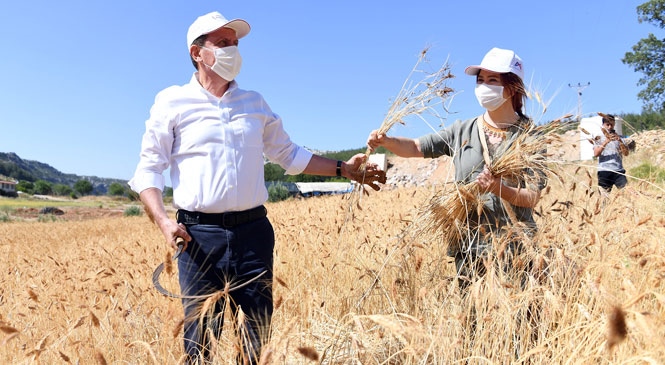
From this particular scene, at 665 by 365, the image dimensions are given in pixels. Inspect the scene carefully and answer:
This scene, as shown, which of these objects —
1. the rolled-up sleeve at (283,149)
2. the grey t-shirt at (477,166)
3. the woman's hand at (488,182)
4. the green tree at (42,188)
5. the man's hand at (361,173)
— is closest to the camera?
the woman's hand at (488,182)

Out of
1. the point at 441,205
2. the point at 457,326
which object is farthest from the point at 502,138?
the point at 457,326

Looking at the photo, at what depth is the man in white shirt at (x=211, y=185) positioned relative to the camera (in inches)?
91.5

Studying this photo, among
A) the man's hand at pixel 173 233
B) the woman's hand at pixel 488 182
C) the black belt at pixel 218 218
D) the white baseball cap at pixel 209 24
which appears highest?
the white baseball cap at pixel 209 24

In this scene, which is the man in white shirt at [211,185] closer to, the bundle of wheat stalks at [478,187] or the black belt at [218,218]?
the black belt at [218,218]

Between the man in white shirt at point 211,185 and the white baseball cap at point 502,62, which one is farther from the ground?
the white baseball cap at point 502,62

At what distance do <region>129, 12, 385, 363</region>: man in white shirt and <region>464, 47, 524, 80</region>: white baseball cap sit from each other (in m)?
1.29

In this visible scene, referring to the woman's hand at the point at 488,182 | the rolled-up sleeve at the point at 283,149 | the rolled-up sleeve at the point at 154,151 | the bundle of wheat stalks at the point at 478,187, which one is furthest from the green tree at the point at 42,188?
the woman's hand at the point at 488,182

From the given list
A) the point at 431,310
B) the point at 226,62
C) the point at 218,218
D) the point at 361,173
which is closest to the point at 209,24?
the point at 226,62

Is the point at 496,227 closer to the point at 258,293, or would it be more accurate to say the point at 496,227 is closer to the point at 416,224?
the point at 416,224

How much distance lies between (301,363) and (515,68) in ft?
6.12

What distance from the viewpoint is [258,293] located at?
7.83 feet

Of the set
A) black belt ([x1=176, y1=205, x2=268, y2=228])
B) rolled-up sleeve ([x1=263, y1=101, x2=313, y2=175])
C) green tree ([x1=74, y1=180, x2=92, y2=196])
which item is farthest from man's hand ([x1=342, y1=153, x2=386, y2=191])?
green tree ([x1=74, y1=180, x2=92, y2=196])

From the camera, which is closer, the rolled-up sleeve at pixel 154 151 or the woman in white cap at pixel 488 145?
the rolled-up sleeve at pixel 154 151

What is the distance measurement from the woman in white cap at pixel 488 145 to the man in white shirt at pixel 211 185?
0.86m
